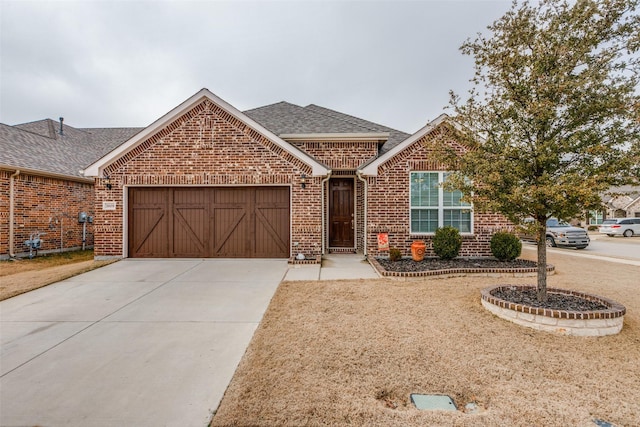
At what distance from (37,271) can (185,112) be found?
19.4 ft

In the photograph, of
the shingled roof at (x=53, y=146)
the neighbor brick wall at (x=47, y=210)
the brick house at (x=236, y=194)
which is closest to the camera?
the brick house at (x=236, y=194)

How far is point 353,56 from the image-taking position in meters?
16.5

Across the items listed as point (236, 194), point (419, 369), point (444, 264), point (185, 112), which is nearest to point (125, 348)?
point (419, 369)

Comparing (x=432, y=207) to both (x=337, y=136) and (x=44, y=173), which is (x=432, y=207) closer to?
(x=337, y=136)

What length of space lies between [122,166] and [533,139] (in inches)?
415

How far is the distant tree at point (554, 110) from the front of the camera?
4246mm

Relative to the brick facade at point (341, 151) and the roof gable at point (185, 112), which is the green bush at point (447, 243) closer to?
the brick facade at point (341, 151)

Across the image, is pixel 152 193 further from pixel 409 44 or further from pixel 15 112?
pixel 15 112

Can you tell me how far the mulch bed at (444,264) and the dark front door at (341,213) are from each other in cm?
217

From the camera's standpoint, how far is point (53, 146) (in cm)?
1343

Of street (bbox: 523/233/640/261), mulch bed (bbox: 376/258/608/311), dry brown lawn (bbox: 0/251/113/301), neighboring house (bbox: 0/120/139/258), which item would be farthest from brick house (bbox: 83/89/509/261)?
street (bbox: 523/233/640/261)

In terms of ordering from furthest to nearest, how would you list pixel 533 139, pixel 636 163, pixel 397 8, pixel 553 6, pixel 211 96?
1. pixel 397 8
2. pixel 211 96
3. pixel 533 139
4. pixel 553 6
5. pixel 636 163

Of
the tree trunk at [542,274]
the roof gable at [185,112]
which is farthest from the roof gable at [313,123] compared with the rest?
the tree trunk at [542,274]

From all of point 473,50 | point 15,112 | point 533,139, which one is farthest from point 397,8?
point 15,112
